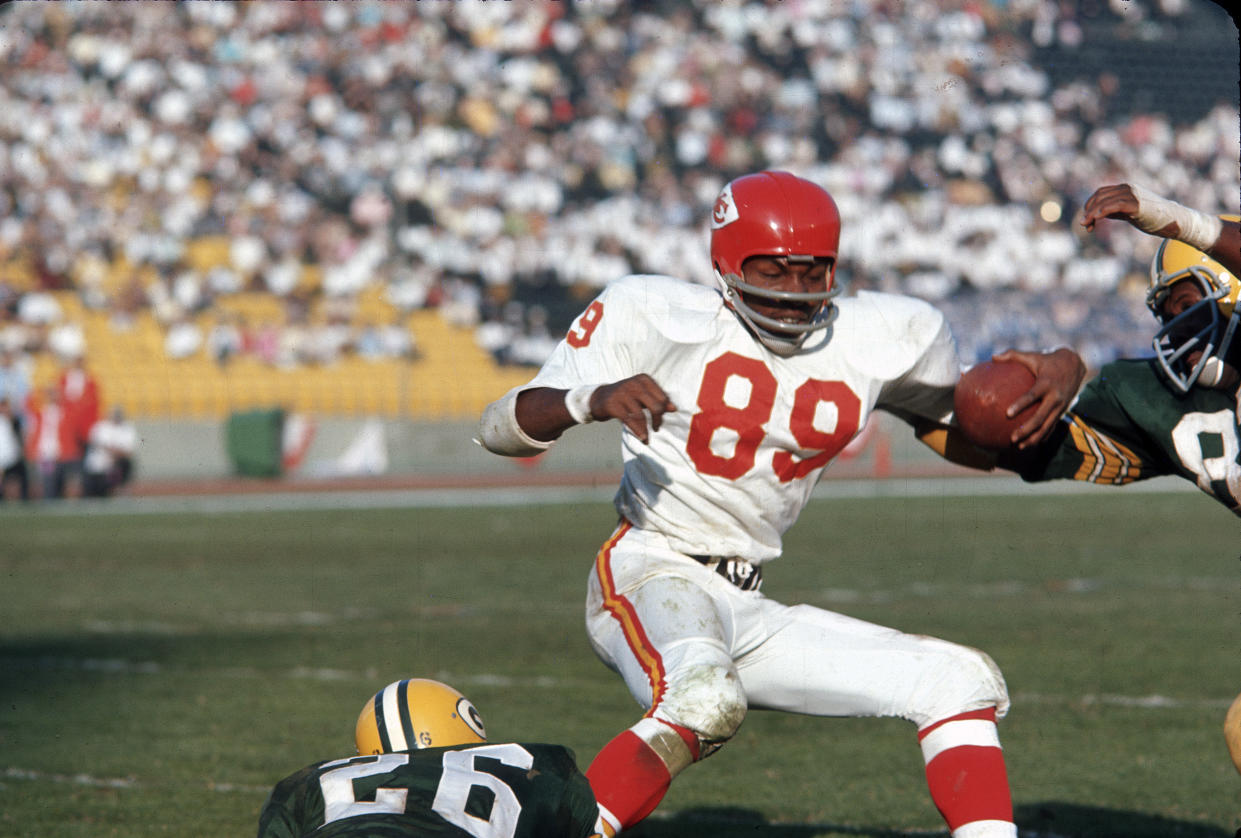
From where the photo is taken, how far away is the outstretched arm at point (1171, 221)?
3352mm

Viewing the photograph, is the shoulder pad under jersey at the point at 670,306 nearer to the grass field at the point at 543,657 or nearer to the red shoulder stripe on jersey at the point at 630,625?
the red shoulder stripe on jersey at the point at 630,625

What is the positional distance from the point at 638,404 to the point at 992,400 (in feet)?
3.21

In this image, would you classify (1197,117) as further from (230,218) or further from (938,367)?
(938,367)

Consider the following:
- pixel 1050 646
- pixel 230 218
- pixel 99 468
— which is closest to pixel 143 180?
pixel 230 218

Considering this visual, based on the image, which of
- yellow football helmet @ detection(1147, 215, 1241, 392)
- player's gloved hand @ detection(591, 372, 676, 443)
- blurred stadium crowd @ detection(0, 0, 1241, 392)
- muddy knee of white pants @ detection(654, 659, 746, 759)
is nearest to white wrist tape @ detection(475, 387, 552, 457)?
player's gloved hand @ detection(591, 372, 676, 443)

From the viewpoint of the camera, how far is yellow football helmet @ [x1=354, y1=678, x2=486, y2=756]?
384 cm

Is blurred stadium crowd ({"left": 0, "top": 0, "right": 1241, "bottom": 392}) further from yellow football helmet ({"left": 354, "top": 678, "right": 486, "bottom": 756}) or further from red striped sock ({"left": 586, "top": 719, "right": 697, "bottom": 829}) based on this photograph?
red striped sock ({"left": 586, "top": 719, "right": 697, "bottom": 829})

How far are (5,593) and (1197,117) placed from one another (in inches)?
649

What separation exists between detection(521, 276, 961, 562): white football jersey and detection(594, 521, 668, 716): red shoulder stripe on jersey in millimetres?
121

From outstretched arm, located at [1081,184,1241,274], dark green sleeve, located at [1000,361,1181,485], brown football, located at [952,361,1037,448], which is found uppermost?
outstretched arm, located at [1081,184,1241,274]

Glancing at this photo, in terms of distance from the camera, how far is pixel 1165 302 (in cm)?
382

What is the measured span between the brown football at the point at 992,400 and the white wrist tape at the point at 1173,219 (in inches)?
18.1

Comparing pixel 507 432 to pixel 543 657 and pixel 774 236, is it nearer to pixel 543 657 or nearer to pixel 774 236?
pixel 774 236

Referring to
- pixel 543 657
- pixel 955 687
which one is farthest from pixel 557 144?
pixel 955 687
